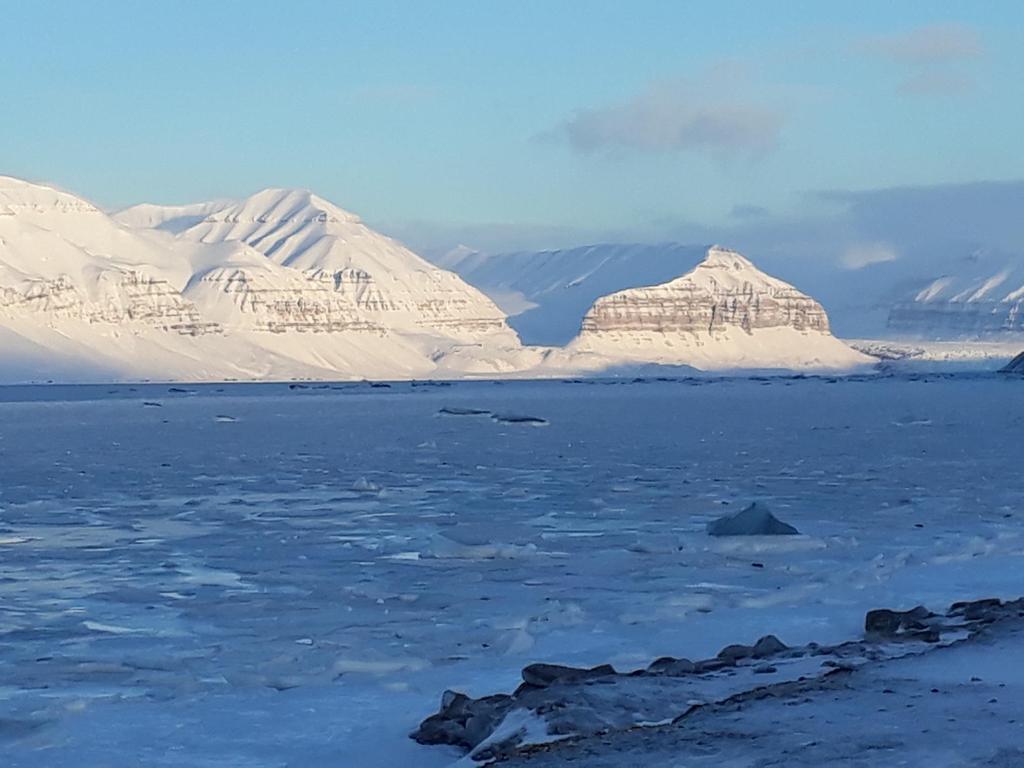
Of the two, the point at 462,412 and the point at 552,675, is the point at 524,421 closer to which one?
the point at 462,412

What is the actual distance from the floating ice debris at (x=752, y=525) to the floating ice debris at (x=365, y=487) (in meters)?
11.0

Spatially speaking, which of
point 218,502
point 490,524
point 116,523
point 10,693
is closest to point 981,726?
point 10,693

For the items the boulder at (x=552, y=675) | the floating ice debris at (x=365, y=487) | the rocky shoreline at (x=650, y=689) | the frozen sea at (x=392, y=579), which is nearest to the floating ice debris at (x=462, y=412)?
the frozen sea at (x=392, y=579)

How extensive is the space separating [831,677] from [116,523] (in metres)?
16.8

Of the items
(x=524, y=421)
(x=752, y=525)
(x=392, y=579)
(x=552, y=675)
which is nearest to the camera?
(x=552, y=675)

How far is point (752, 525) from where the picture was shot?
882 inches

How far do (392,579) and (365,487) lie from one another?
1474 centimetres

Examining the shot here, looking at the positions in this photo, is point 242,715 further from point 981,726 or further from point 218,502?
point 218,502

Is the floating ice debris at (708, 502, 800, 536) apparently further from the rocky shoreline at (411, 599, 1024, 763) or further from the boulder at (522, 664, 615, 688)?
the boulder at (522, 664, 615, 688)

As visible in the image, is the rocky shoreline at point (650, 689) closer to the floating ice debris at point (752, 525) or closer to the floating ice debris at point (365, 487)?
the floating ice debris at point (752, 525)

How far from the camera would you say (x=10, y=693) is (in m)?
12.7

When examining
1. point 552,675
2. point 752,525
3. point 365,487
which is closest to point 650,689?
point 552,675

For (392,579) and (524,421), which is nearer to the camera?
(392,579)

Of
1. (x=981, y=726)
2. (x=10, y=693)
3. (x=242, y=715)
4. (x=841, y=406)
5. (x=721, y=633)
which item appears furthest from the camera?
(x=841, y=406)
